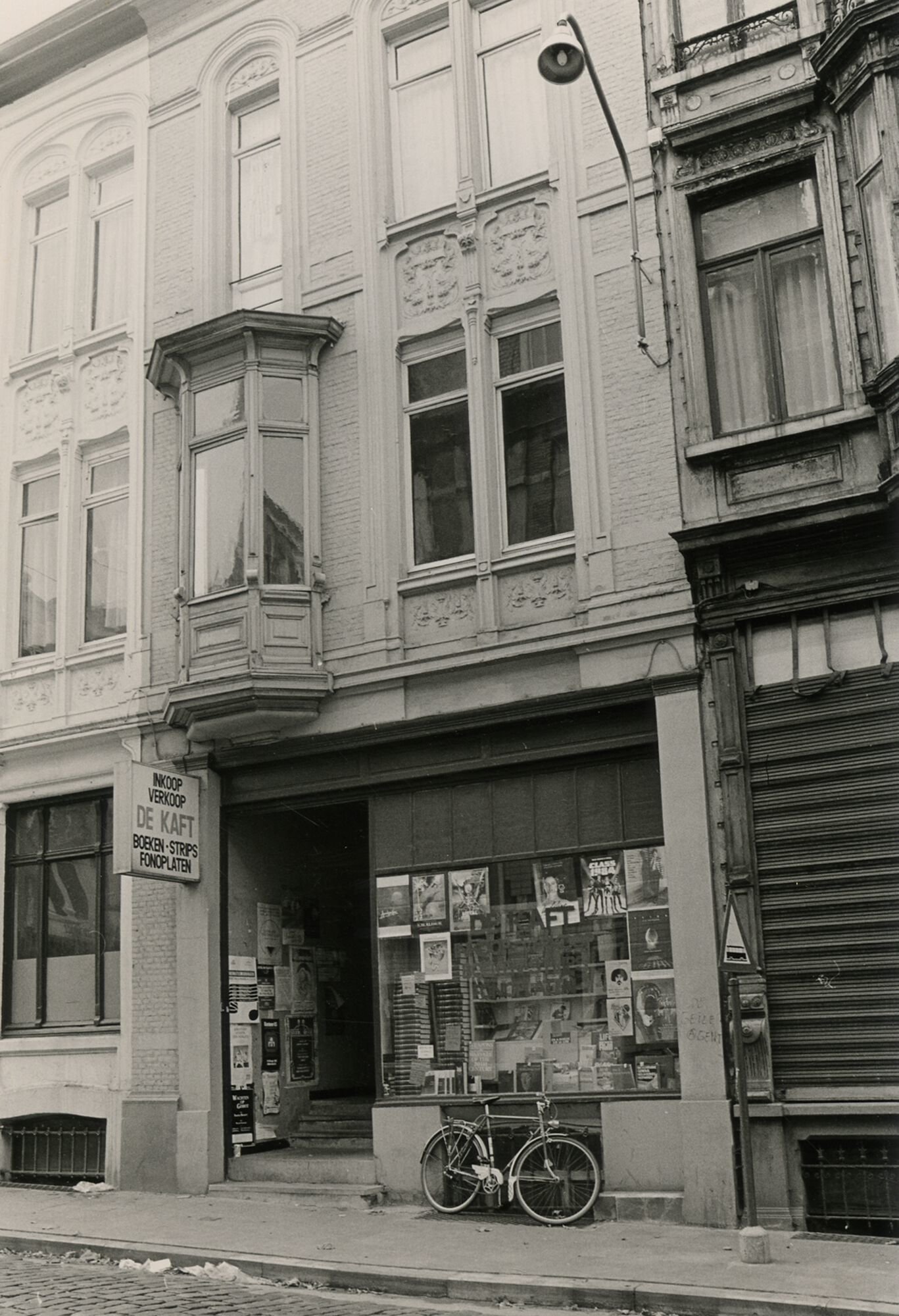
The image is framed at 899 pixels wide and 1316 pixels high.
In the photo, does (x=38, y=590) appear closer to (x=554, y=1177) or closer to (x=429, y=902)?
(x=429, y=902)

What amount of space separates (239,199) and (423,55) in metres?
2.85

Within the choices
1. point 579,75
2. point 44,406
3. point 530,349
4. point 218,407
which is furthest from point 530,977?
point 44,406

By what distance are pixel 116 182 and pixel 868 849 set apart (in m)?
13.1

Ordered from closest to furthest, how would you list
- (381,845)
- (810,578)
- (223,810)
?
(810,578)
(381,845)
(223,810)

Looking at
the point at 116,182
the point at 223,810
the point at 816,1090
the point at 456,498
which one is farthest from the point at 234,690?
the point at 116,182

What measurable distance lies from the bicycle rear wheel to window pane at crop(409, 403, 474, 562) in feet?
18.8

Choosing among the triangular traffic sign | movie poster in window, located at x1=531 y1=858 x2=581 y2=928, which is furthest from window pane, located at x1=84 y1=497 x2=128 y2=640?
the triangular traffic sign

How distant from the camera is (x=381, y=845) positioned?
14086 mm

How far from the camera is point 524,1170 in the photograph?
39.1 ft

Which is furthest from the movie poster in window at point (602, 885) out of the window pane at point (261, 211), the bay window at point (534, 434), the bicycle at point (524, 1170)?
the window pane at point (261, 211)

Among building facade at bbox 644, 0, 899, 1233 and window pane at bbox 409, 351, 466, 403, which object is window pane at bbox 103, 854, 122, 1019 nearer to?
window pane at bbox 409, 351, 466, 403

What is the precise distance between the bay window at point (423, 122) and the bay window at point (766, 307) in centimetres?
341

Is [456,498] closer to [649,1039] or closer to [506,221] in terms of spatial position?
[506,221]

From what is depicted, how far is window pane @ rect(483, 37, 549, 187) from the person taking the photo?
14.6m
